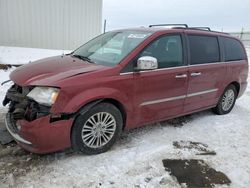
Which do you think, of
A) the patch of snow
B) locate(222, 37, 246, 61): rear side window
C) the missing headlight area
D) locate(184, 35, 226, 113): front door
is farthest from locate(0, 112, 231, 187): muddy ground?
the patch of snow

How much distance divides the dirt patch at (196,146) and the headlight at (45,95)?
1970mm

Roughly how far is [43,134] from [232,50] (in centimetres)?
421

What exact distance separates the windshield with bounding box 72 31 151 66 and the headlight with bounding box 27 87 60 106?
0.91 metres

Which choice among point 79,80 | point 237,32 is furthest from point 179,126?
point 237,32

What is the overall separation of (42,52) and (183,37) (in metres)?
5.72

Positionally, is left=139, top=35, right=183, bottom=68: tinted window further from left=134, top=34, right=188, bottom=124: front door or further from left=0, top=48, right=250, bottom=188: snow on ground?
left=0, top=48, right=250, bottom=188: snow on ground

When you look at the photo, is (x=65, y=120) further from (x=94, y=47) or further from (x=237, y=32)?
(x=237, y=32)

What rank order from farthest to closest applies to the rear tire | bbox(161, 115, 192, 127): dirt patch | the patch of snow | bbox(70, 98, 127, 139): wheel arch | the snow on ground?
1. the patch of snow
2. the rear tire
3. bbox(161, 115, 192, 127): dirt patch
4. bbox(70, 98, 127, 139): wheel arch
5. the snow on ground

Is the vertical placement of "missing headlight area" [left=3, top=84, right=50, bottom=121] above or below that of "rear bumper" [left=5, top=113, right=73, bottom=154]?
above

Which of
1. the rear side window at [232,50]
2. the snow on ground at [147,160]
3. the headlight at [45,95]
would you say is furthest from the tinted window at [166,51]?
the rear side window at [232,50]

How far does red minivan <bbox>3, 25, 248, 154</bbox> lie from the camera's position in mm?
2984

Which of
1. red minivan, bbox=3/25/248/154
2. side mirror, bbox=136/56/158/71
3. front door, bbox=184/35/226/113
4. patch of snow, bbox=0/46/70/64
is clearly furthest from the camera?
patch of snow, bbox=0/46/70/64

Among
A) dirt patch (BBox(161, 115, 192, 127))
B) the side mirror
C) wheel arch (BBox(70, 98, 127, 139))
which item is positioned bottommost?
dirt patch (BBox(161, 115, 192, 127))

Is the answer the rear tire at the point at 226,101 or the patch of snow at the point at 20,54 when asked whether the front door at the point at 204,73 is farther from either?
the patch of snow at the point at 20,54
